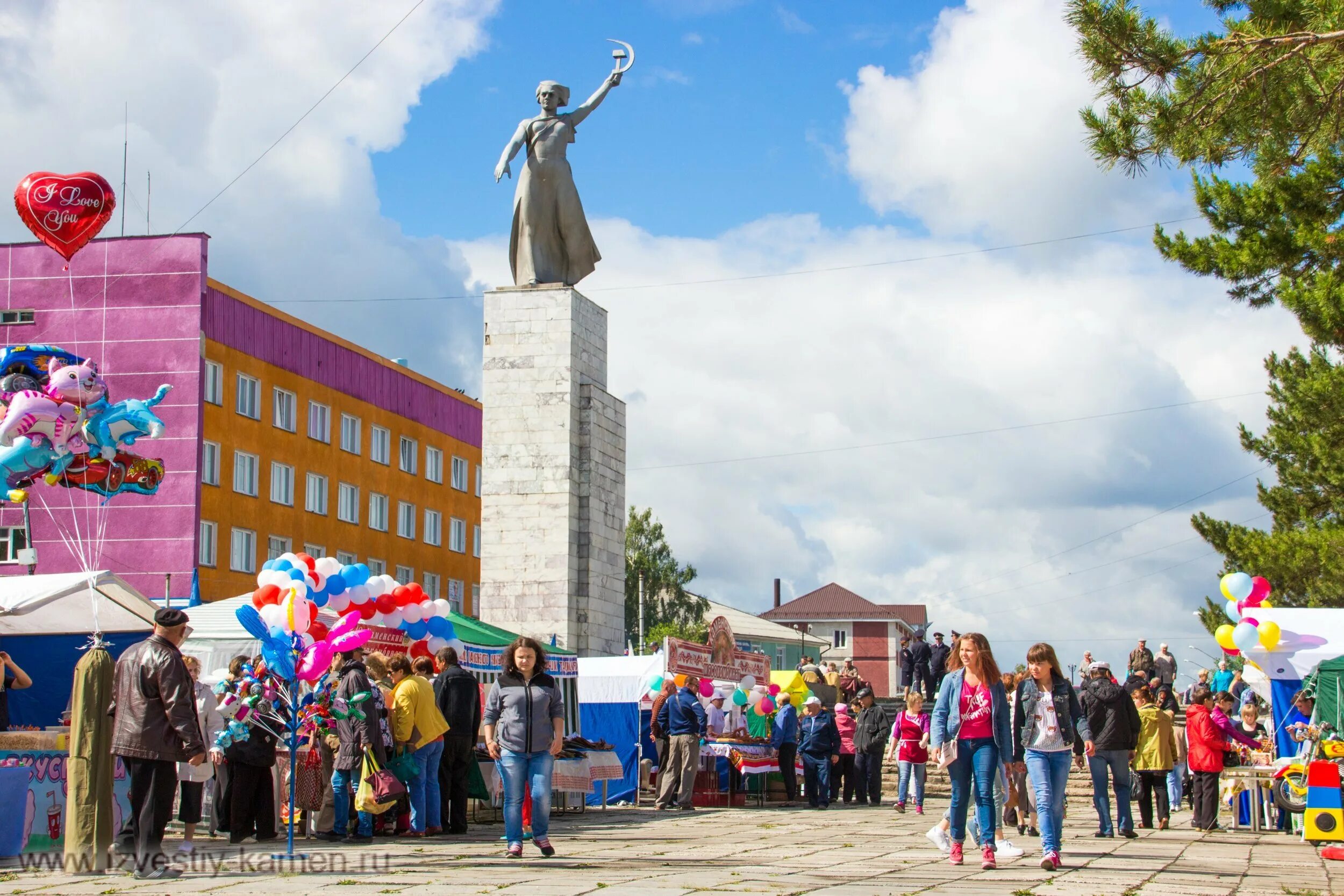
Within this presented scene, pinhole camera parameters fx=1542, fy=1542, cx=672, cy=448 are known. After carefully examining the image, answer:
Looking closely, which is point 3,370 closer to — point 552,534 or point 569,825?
point 569,825

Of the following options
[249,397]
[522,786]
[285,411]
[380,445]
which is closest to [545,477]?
[522,786]

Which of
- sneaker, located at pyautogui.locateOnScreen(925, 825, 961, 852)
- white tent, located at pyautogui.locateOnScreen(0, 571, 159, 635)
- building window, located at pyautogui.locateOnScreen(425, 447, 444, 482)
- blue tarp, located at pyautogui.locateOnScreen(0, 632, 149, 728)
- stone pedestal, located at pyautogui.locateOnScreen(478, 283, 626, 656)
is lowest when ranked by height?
sneaker, located at pyautogui.locateOnScreen(925, 825, 961, 852)

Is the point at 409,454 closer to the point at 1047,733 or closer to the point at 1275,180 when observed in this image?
the point at 1275,180

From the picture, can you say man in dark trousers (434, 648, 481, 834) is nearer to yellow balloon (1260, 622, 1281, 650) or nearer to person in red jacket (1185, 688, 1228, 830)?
person in red jacket (1185, 688, 1228, 830)

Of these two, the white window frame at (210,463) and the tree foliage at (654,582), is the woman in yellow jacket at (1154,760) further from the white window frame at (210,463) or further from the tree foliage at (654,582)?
the tree foliage at (654,582)

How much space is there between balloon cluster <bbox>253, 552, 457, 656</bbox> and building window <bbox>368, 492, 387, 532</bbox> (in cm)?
3058

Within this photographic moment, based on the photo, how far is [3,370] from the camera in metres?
15.4

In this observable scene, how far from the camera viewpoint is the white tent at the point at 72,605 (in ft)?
45.1

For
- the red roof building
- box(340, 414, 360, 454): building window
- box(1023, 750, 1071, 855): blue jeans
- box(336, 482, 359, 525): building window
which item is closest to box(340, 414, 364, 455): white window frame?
box(340, 414, 360, 454): building window

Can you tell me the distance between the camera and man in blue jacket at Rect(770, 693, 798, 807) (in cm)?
2098

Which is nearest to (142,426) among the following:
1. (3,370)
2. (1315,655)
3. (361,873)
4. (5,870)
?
(3,370)

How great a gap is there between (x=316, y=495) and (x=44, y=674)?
88.5 ft

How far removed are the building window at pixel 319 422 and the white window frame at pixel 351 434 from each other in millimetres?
659

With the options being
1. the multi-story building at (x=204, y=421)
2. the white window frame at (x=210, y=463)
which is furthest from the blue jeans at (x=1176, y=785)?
the white window frame at (x=210, y=463)
